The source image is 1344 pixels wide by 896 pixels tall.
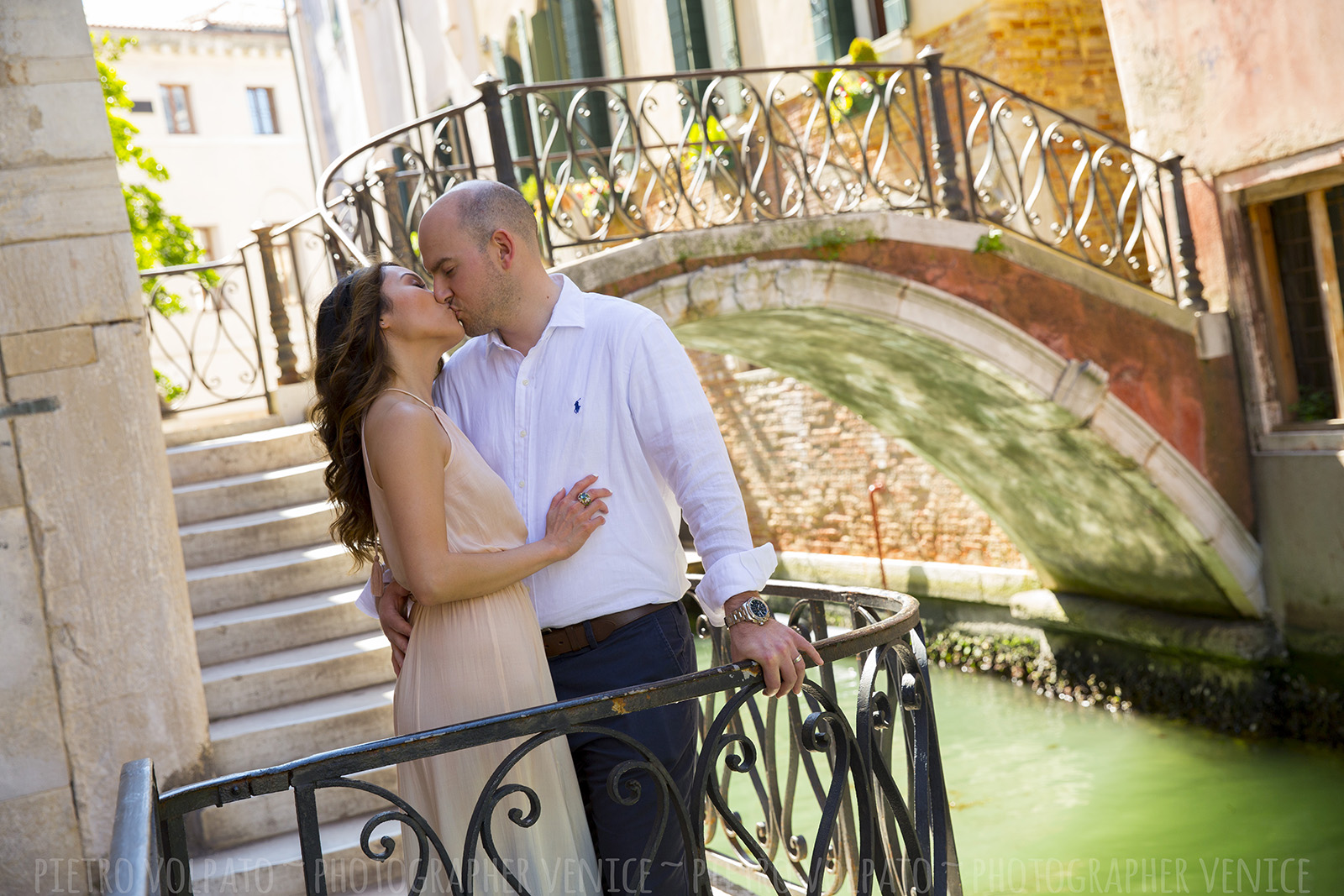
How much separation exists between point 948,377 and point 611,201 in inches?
108

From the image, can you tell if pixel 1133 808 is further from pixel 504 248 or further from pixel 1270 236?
pixel 504 248

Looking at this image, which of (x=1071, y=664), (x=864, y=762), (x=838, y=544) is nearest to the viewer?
(x=864, y=762)

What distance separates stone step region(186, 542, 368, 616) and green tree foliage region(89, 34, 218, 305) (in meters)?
3.02

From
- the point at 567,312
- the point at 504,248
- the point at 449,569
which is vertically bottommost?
the point at 449,569

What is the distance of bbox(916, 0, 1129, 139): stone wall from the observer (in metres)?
7.80

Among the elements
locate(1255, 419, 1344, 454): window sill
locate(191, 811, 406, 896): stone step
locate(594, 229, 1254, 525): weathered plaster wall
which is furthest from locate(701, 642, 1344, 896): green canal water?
locate(191, 811, 406, 896): stone step

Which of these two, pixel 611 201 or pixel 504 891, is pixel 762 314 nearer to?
pixel 611 201

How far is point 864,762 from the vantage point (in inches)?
83.4

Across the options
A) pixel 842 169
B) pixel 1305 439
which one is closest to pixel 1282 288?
pixel 1305 439

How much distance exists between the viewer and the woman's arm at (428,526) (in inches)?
74.9

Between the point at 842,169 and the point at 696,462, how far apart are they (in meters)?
5.89

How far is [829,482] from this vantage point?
1114cm

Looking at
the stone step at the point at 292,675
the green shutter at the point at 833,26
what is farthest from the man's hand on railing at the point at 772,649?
the green shutter at the point at 833,26

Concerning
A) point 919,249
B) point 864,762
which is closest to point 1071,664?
point 919,249
